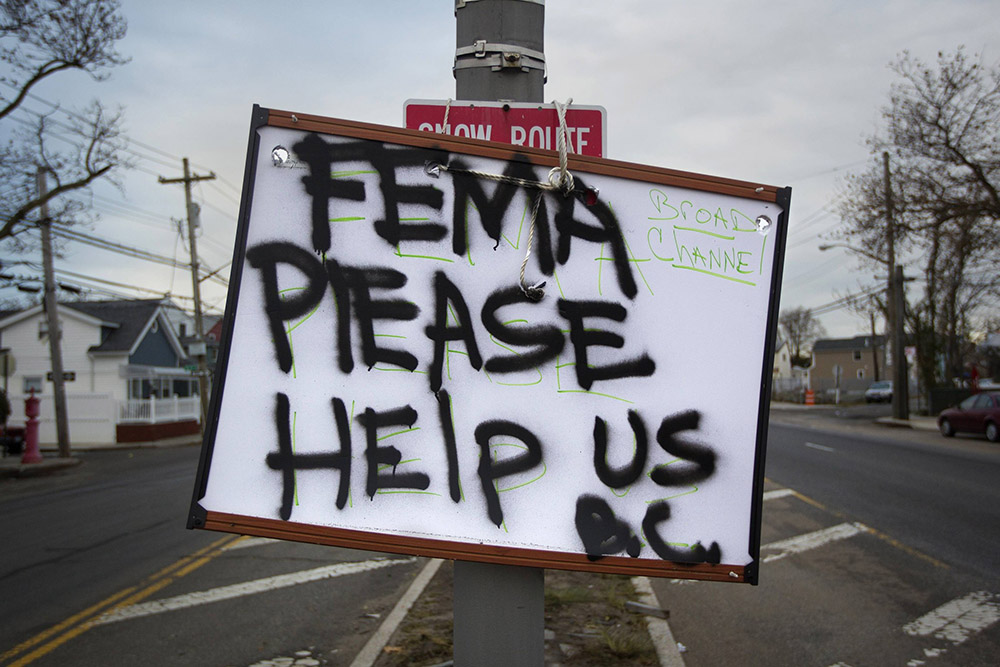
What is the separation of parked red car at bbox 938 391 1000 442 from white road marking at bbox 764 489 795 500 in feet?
45.7

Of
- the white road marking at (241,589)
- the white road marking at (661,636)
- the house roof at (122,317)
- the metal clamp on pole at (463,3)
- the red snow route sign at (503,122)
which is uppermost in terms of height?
the house roof at (122,317)

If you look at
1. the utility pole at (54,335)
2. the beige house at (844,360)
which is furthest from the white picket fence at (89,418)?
the beige house at (844,360)

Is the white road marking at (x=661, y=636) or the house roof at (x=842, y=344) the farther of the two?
the house roof at (x=842, y=344)

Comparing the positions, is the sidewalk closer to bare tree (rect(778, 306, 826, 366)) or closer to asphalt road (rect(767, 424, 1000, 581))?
asphalt road (rect(767, 424, 1000, 581))

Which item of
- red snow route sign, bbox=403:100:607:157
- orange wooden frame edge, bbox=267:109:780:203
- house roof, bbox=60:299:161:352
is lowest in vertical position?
orange wooden frame edge, bbox=267:109:780:203

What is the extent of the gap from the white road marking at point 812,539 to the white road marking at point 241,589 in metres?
3.71

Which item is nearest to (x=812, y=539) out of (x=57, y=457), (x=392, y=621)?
(x=392, y=621)

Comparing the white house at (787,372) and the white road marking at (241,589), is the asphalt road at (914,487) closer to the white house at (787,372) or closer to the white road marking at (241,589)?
the white road marking at (241,589)

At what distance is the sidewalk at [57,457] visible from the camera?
746 inches

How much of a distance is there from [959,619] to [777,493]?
5.96 metres

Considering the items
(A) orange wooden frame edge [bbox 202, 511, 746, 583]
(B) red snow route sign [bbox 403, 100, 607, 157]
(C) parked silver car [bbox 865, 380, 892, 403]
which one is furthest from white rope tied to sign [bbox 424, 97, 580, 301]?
(C) parked silver car [bbox 865, 380, 892, 403]

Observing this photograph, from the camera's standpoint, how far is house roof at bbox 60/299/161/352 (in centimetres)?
3469

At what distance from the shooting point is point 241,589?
21.9ft

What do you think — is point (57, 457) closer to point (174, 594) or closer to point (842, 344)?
point (174, 594)
